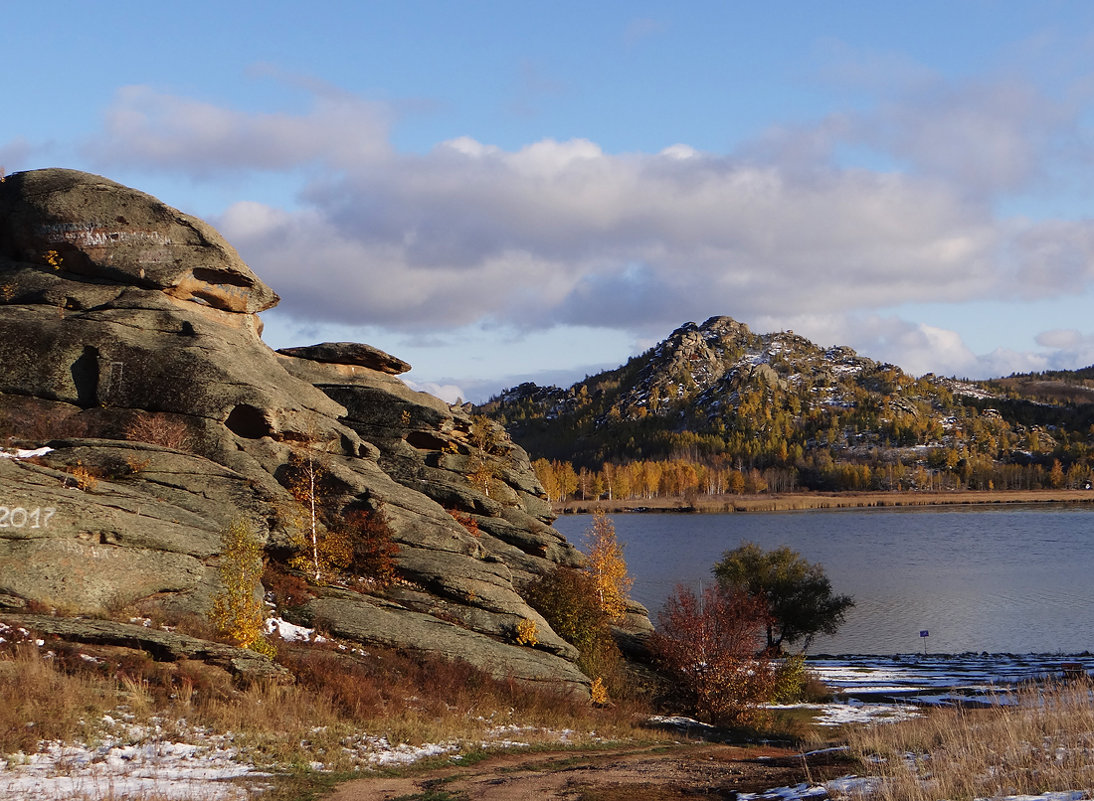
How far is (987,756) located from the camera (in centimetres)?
1664

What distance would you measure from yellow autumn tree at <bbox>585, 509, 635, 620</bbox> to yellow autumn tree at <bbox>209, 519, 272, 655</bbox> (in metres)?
21.7

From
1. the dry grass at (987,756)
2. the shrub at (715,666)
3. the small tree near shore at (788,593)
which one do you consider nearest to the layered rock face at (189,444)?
the shrub at (715,666)

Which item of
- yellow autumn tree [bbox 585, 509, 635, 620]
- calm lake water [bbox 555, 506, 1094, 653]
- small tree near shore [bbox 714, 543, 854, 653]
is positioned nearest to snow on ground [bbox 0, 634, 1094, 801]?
yellow autumn tree [bbox 585, 509, 635, 620]

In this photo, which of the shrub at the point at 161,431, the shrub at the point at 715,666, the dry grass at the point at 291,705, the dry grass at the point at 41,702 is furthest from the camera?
the shrub at the point at 715,666

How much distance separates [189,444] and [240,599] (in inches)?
443

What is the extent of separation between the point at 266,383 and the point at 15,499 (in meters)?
16.0

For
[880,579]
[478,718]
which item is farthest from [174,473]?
[880,579]

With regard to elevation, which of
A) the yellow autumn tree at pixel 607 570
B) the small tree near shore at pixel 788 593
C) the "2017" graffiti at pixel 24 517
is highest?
the "2017" graffiti at pixel 24 517

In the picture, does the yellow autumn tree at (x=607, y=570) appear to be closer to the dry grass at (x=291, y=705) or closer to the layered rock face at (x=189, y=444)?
the layered rock face at (x=189, y=444)

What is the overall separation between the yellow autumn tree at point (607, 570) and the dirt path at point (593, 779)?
22.2 metres

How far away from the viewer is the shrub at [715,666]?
1594 inches

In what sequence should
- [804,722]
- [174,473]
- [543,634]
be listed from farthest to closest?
[804,722] → [543,634] → [174,473]

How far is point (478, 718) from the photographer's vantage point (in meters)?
27.5

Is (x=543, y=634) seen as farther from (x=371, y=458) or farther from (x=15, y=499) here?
(x=15, y=499)
